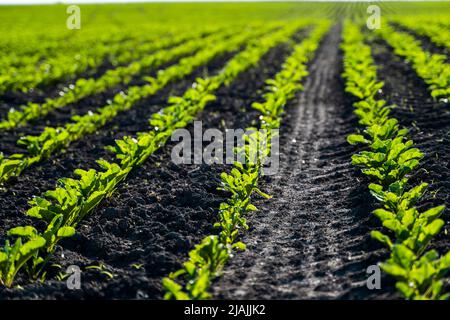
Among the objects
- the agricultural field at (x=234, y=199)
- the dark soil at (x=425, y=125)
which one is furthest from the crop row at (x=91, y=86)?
the dark soil at (x=425, y=125)

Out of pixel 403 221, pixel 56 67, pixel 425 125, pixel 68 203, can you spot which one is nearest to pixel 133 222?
A: pixel 68 203

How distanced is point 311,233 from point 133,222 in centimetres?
191

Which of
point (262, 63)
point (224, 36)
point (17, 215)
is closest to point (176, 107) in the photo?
point (17, 215)

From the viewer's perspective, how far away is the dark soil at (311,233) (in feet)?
16.6

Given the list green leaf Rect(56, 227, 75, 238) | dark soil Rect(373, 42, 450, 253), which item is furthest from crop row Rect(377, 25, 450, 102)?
green leaf Rect(56, 227, 75, 238)

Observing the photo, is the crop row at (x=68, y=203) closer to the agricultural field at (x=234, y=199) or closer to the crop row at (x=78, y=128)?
the agricultural field at (x=234, y=199)

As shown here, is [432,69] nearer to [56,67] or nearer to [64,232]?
[64,232]

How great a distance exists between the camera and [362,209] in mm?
6543

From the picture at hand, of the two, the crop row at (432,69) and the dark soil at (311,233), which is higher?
the crop row at (432,69)

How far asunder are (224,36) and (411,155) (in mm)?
23493

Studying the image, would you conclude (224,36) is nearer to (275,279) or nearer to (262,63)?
(262,63)

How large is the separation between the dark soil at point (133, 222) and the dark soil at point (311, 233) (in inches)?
23.9

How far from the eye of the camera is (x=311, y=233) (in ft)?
20.3
